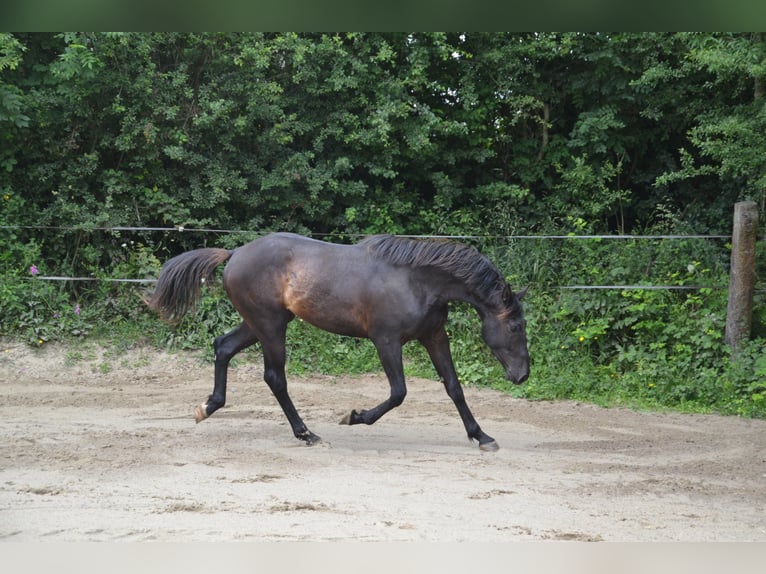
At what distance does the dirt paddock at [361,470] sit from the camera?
425 cm

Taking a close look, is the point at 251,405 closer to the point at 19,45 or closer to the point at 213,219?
the point at 213,219

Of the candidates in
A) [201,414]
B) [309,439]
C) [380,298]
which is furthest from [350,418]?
[201,414]

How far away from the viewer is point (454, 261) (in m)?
6.29

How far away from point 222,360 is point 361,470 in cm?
176

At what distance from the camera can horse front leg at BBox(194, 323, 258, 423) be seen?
6633 mm

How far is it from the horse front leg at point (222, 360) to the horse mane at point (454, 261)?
4.39 ft

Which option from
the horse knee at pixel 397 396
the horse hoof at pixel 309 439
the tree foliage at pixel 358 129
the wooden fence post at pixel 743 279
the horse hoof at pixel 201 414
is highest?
the tree foliage at pixel 358 129

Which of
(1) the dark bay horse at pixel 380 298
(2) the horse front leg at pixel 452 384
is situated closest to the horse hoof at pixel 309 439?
(1) the dark bay horse at pixel 380 298

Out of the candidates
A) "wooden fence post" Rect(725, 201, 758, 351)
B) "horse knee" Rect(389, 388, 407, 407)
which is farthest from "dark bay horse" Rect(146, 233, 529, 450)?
"wooden fence post" Rect(725, 201, 758, 351)

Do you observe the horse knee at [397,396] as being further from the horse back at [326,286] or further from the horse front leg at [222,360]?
the horse front leg at [222,360]

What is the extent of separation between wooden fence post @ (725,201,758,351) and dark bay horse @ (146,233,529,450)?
3.56 meters

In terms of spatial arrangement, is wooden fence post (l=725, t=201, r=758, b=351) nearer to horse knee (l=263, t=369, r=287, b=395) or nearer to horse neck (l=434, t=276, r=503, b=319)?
horse neck (l=434, t=276, r=503, b=319)

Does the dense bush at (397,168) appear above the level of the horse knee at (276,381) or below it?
above

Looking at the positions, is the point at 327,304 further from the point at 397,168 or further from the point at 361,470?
the point at 397,168
